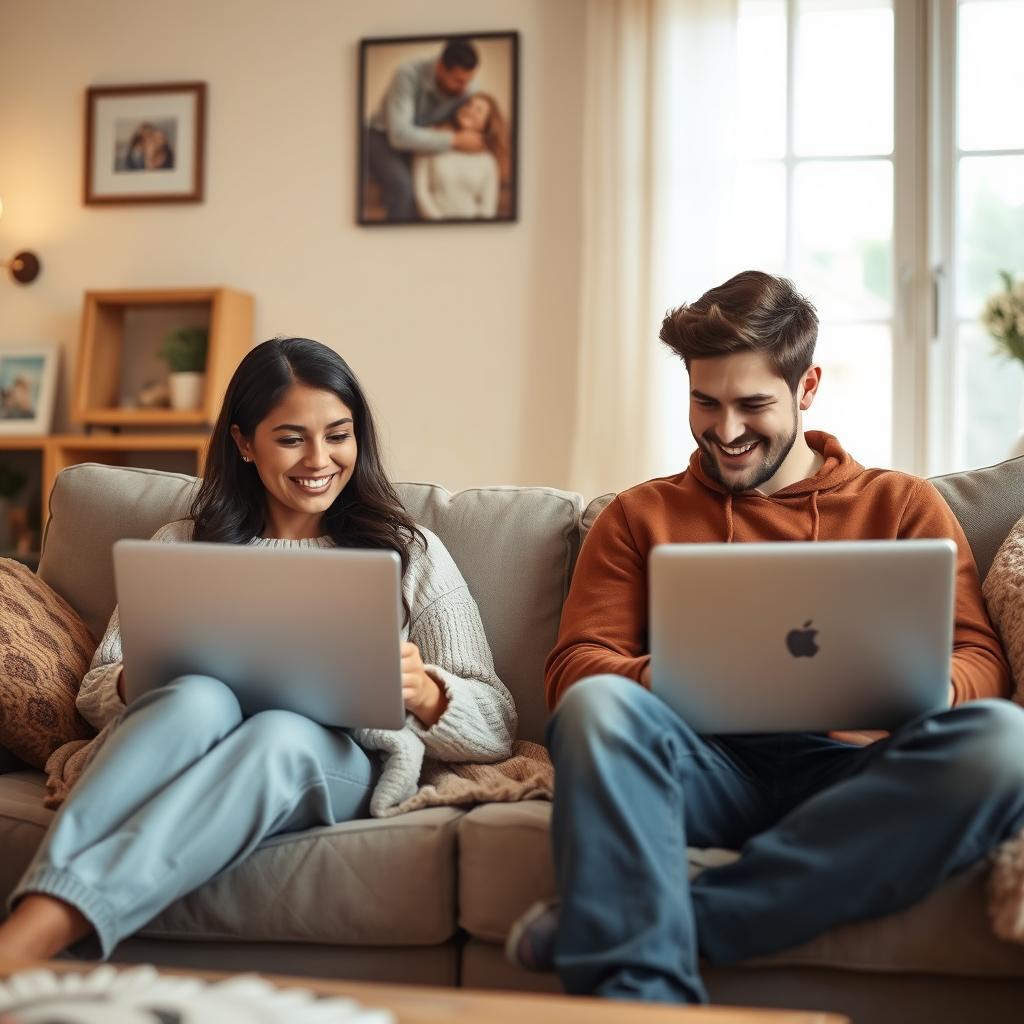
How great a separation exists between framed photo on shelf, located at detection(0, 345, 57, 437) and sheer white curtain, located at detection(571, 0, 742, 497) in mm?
1556

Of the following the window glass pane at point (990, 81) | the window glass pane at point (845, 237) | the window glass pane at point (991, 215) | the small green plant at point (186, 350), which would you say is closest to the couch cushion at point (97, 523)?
the small green plant at point (186, 350)

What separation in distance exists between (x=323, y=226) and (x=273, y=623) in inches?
91.4

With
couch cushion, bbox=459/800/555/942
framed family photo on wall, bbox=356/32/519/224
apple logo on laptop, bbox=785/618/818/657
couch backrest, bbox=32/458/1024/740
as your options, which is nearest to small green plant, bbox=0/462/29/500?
framed family photo on wall, bbox=356/32/519/224

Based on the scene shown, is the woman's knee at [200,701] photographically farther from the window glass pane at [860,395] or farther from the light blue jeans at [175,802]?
the window glass pane at [860,395]

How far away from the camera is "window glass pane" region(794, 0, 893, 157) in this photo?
3.35m

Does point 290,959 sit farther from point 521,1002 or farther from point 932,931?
point 932,931

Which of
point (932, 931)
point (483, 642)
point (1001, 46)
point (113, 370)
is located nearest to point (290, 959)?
point (483, 642)

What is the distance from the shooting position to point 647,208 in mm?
3328

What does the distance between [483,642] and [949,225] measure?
209 cm

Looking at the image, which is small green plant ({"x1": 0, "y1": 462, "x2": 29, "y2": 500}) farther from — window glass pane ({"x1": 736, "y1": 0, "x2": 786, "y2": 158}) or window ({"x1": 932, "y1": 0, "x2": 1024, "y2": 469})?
window ({"x1": 932, "y1": 0, "x2": 1024, "y2": 469})

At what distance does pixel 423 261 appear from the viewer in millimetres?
3484

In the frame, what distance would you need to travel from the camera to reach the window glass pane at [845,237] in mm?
3354

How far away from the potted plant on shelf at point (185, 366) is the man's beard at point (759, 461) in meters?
2.04

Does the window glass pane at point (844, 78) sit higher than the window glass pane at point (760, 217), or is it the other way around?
the window glass pane at point (844, 78)
